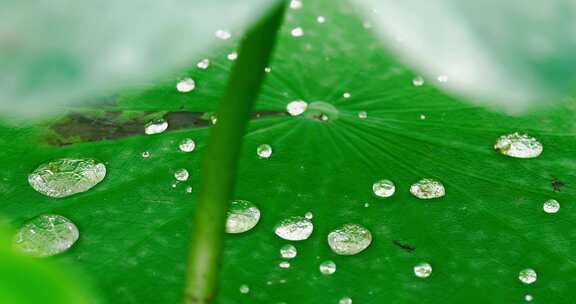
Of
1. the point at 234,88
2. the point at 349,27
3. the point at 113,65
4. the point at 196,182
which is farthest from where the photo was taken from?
the point at 349,27

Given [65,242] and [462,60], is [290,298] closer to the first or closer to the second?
[65,242]

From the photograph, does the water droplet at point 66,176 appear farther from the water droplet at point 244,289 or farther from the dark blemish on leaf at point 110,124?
the water droplet at point 244,289

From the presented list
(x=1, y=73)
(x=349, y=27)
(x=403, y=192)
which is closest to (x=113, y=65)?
(x=1, y=73)

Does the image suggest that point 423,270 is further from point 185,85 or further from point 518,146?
point 185,85

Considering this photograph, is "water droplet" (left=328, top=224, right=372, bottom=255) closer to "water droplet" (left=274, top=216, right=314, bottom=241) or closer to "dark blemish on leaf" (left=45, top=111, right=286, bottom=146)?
"water droplet" (left=274, top=216, right=314, bottom=241)

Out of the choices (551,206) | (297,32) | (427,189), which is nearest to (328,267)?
(427,189)
